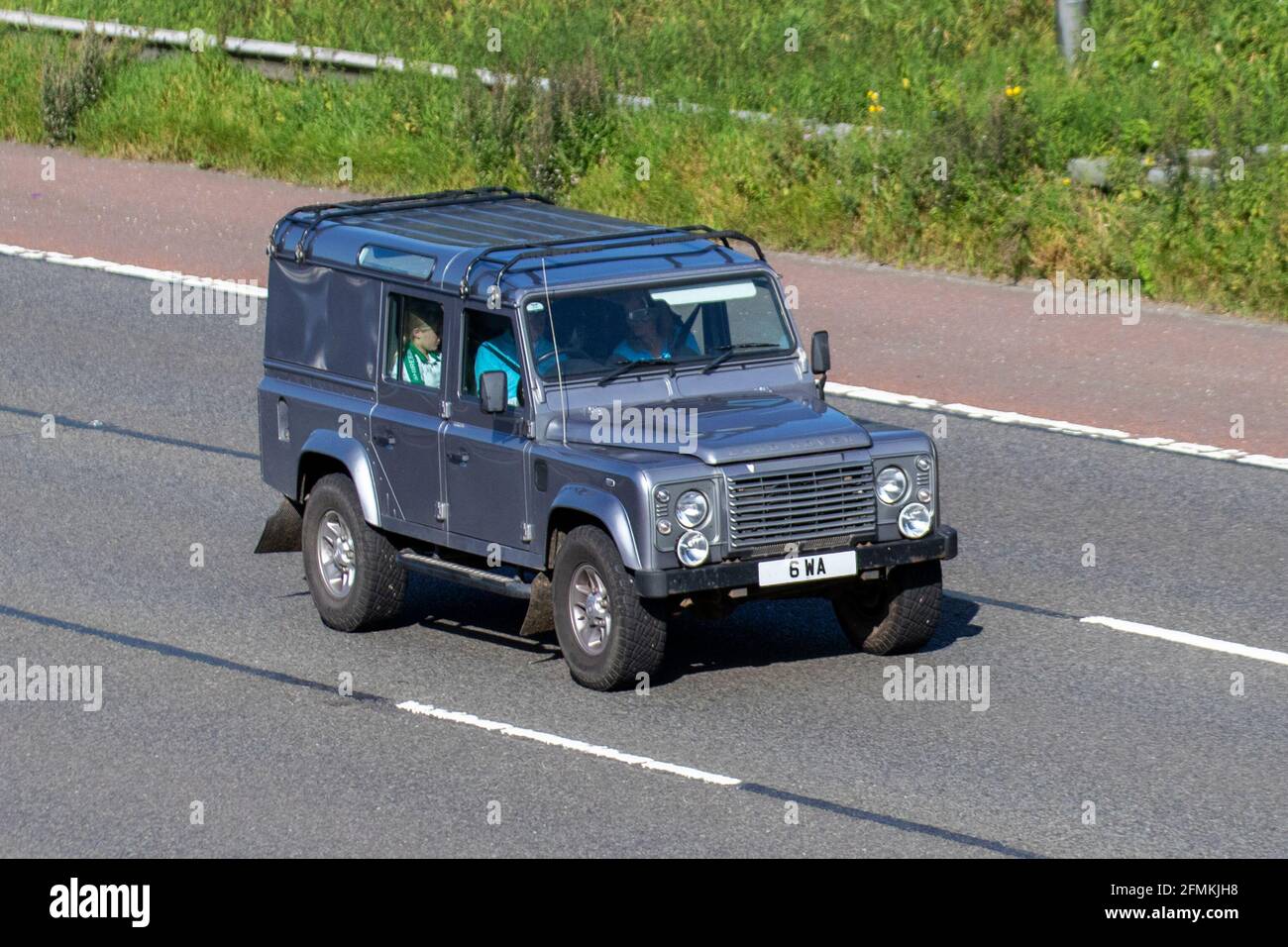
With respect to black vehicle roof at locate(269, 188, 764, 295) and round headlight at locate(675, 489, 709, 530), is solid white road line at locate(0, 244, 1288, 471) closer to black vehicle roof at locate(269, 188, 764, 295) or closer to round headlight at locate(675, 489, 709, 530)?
black vehicle roof at locate(269, 188, 764, 295)

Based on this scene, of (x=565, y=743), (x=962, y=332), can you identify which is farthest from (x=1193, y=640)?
(x=962, y=332)

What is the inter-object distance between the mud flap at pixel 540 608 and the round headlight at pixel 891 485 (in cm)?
159

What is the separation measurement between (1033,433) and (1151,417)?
35.5 inches

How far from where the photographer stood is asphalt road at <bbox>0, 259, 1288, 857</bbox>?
9.37m

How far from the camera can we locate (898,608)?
11273 millimetres

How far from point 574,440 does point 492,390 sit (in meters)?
0.45

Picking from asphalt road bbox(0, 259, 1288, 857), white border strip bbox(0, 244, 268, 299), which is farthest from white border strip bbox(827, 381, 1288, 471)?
white border strip bbox(0, 244, 268, 299)

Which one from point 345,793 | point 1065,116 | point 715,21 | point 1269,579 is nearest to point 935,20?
point 715,21

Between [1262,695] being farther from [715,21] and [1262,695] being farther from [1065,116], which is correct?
[715,21]

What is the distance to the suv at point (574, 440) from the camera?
1065 cm

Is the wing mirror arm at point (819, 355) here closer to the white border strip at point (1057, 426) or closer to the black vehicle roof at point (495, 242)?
the black vehicle roof at point (495, 242)

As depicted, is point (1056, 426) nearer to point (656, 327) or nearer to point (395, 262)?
point (656, 327)

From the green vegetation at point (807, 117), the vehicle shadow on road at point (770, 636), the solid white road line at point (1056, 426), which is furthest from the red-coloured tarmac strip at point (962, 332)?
the vehicle shadow on road at point (770, 636)

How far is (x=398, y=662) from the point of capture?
38.4 ft
